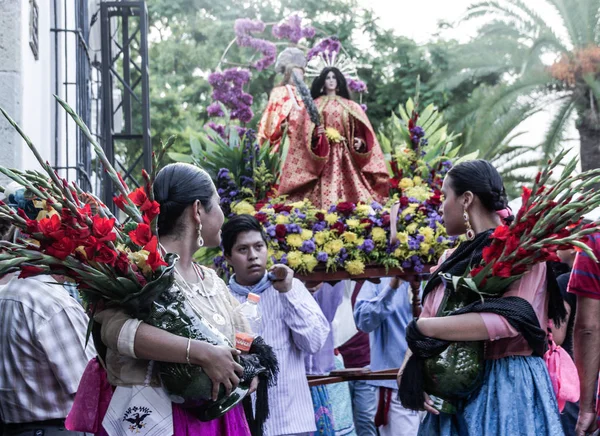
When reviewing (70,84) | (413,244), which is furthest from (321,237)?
(70,84)

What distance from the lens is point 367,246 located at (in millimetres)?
6332

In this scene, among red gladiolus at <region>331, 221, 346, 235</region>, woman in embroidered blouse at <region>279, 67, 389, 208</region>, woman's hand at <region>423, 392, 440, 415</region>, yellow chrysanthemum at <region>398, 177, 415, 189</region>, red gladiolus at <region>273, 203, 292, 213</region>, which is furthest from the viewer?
woman in embroidered blouse at <region>279, 67, 389, 208</region>

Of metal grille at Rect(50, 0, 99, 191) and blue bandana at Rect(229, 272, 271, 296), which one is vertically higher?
metal grille at Rect(50, 0, 99, 191)

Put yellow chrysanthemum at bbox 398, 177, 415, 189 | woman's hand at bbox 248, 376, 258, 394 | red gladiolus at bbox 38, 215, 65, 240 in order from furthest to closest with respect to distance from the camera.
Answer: yellow chrysanthemum at bbox 398, 177, 415, 189 → woman's hand at bbox 248, 376, 258, 394 → red gladiolus at bbox 38, 215, 65, 240

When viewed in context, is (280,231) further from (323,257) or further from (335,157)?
(335,157)

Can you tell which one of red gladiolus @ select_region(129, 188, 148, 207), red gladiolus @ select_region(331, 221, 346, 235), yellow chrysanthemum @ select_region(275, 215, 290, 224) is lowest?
red gladiolus @ select_region(331, 221, 346, 235)

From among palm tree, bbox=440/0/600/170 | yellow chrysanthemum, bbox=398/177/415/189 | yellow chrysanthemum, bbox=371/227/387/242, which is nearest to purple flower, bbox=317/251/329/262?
yellow chrysanthemum, bbox=371/227/387/242

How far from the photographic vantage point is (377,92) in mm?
21781

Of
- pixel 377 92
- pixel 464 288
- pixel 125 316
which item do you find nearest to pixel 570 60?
pixel 377 92

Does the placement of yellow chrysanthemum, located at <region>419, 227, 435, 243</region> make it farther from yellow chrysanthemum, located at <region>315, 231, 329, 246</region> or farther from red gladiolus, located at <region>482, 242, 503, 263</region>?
red gladiolus, located at <region>482, 242, 503, 263</region>

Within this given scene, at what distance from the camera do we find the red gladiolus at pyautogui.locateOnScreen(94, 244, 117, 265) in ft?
10.5

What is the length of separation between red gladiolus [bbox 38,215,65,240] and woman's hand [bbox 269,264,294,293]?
244 centimetres

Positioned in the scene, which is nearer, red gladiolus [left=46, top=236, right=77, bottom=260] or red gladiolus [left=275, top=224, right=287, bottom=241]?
red gladiolus [left=46, top=236, right=77, bottom=260]

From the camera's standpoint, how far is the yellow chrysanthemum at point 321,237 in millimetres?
6348
